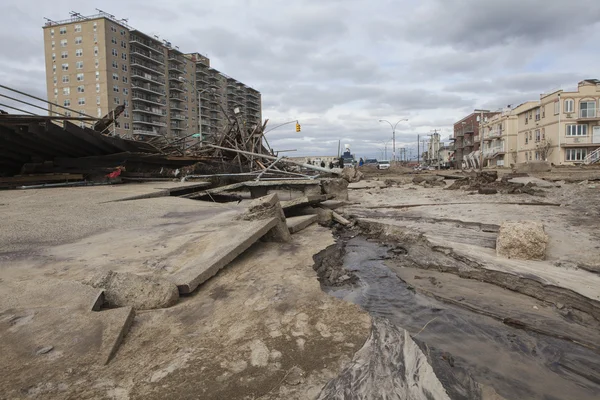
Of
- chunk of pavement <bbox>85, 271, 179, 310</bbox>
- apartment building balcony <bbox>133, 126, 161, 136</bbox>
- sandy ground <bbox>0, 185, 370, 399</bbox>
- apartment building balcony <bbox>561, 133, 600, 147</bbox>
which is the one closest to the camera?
sandy ground <bbox>0, 185, 370, 399</bbox>

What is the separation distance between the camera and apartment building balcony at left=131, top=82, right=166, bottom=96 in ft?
268

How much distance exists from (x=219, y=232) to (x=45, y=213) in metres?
3.61

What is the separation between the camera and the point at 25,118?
976 centimetres

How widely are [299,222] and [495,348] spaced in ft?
18.0

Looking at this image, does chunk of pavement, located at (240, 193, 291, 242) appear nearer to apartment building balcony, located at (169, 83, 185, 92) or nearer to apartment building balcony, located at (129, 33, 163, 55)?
apartment building balcony, located at (129, 33, 163, 55)

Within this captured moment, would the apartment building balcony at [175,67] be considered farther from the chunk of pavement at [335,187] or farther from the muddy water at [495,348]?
the muddy water at [495,348]

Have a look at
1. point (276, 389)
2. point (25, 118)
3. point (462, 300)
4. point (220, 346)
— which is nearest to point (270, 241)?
point (462, 300)

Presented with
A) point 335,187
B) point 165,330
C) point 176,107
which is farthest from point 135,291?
point 176,107

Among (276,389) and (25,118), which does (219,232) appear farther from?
(25,118)

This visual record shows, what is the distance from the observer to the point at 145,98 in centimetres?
8475

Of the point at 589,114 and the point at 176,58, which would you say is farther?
the point at 176,58

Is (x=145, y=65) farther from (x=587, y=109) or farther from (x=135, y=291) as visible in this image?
(x=135, y=291)

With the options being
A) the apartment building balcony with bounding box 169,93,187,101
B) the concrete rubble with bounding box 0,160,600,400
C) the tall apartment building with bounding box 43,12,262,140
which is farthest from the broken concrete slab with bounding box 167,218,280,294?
the apartment building balcony with bounding box 169,93,187,101

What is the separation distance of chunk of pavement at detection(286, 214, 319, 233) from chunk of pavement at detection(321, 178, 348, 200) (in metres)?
2.82
